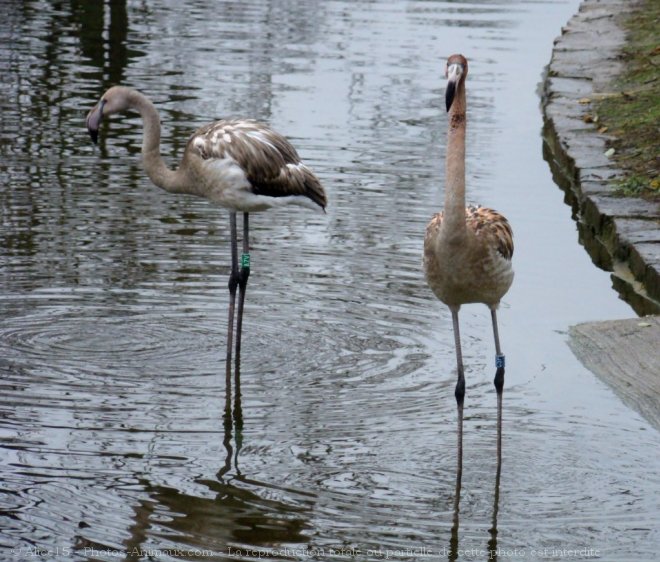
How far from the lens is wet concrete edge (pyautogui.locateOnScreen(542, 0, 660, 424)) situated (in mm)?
7801

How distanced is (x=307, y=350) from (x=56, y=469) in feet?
6.95

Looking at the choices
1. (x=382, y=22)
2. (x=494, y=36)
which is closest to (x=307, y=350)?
(x=494, y=36)

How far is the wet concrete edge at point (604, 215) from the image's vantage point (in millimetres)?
7801

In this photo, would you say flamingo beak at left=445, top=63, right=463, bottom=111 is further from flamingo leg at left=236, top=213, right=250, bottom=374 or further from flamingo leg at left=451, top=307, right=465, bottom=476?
flamingo leg at left=236, top=213, right=250, bottom=374

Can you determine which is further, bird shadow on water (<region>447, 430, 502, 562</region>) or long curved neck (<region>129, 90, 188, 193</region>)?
long curved neck (<region>129, 90, 188, 193</region>)

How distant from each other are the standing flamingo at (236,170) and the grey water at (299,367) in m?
0.72

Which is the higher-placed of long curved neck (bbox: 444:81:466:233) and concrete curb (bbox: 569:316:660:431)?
long curved neck (bbox: 444:81:466:233)

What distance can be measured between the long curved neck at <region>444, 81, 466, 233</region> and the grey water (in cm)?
122

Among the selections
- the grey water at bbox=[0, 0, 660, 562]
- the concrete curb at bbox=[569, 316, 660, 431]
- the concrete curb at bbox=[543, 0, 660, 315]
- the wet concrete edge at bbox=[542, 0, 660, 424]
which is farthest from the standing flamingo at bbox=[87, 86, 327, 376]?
the concrete curb at bbox=[543, 0, 660, 315]

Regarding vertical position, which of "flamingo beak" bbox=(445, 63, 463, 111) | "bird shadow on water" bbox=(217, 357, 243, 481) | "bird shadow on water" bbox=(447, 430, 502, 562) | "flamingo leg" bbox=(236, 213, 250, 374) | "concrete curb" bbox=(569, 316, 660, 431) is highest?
"flamingo beak" bbox=(445, 63, 463, 111)

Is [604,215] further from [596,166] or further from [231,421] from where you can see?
[231,421]

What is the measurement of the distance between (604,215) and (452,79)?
506cm

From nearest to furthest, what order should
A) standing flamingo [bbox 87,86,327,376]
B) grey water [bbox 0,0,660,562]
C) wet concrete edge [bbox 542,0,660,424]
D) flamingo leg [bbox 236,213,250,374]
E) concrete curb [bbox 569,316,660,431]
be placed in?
grey water [bbox 0,0,660,562], concrete curb [bbox 569,316,660,431], wet concrete edge [bbox 542,0,660,424], flamingo leg [bbox 236,213,250,374], standing flamingo [bbox 87,86,327,376]

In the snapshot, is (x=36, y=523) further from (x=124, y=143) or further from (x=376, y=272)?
(x=124, y=143)
